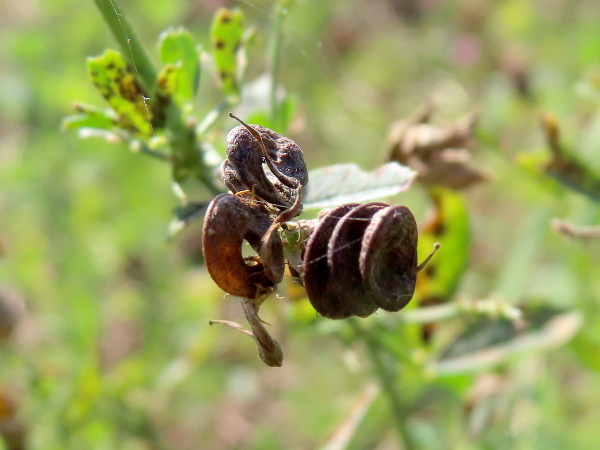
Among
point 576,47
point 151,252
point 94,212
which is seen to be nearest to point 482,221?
point 576,47

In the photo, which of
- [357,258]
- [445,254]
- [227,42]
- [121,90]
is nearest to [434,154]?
[445,254]

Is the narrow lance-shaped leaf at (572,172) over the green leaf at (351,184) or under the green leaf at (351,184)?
under

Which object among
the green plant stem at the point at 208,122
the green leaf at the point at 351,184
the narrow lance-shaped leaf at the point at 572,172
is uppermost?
the green plant stem at the point at 208,122

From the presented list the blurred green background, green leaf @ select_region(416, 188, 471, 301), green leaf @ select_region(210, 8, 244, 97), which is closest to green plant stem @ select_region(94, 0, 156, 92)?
green leaf @ select_region(210, 8, 244, 97)

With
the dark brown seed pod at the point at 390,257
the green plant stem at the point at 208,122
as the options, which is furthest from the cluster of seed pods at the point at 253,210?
the green plant stem at the point at 208,122

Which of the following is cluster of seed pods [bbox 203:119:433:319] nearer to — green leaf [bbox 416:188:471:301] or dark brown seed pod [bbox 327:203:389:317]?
dark brown seed pod [bbox 327:203:389:317]

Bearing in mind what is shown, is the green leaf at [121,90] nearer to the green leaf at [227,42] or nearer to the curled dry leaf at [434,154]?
the green leaf at [227,42]
